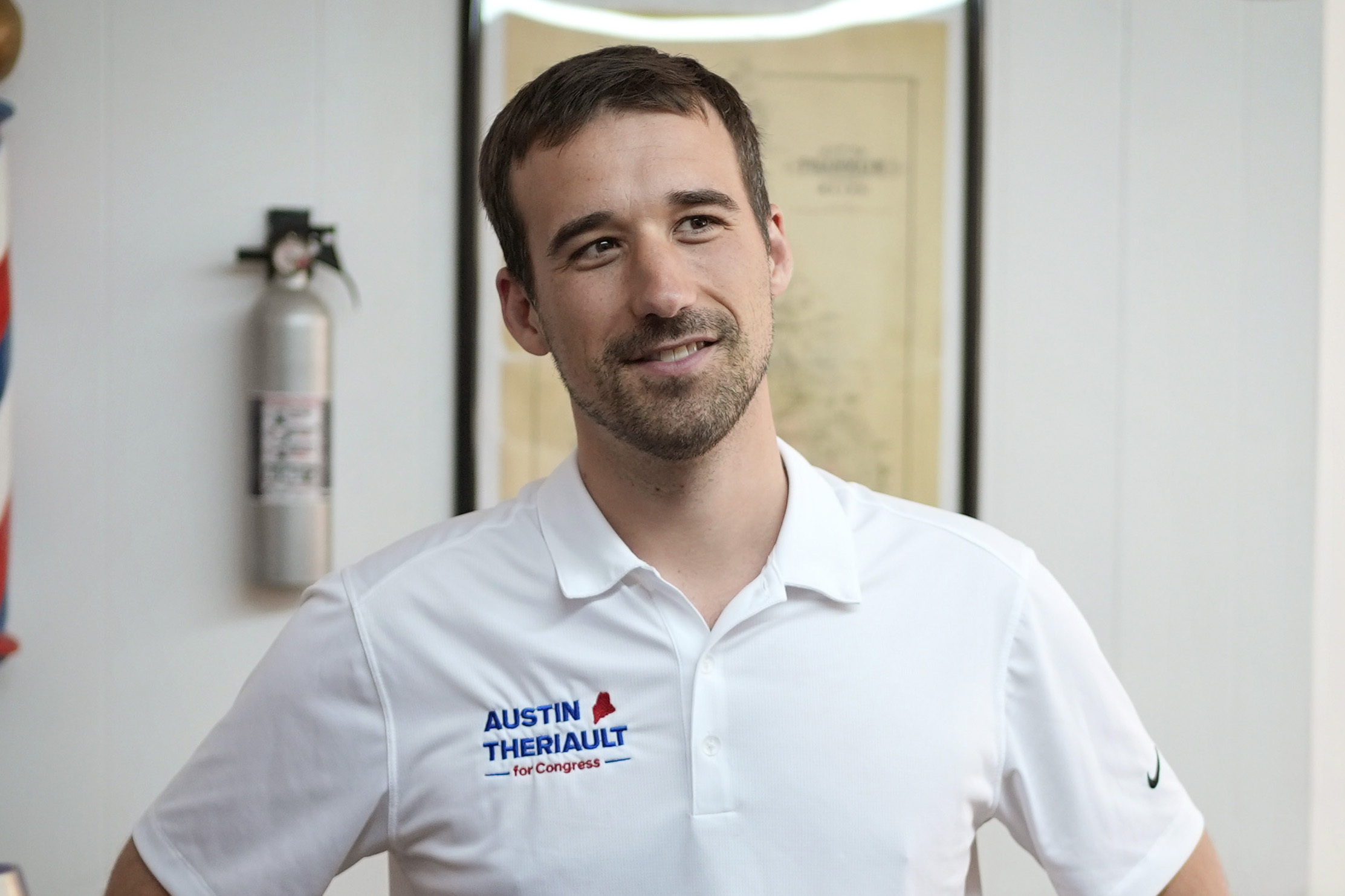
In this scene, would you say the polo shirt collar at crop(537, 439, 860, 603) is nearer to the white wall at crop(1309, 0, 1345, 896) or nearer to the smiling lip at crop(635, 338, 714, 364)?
the smiling lip at crop(635, 338, 714, 364)

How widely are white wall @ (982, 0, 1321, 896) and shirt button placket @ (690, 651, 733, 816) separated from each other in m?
0.95

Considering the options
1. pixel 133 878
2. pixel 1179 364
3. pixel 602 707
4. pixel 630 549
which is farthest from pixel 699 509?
pixel 1179 364

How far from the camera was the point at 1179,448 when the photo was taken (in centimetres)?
180

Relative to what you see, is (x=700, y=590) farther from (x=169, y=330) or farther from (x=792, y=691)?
(x=169, y=330)

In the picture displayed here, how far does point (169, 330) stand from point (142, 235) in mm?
131

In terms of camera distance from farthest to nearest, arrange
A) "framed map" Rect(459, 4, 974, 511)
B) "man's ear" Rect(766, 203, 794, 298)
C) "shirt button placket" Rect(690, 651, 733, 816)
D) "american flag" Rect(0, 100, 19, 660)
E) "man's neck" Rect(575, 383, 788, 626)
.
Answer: "framed map" Rect(459, 4, 974, 511) → "american flag" Rect(0, 100, 19, 660) → "man's ear" Rect(766, 203, 794, 298) → "man's neck" Rect(575, 383, 788, 626) → "shirt button placket" Rect(690, 651, 733, 816)

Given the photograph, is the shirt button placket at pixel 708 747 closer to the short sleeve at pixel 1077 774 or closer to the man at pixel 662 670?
the man at pixel 662 670

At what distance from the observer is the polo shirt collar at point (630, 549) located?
0.98 metres

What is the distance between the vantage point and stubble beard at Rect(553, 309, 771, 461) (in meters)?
0.96

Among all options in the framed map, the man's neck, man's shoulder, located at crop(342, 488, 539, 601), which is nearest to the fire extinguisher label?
the framed map

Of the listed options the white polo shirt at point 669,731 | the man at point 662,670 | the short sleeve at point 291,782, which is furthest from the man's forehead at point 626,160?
the short sleeve at point 291,782

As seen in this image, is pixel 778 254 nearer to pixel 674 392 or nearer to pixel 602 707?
pixel 674 392

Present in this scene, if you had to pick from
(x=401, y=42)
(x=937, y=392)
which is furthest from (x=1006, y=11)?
(x=401, y=42)

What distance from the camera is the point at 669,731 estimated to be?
3.05 feet
